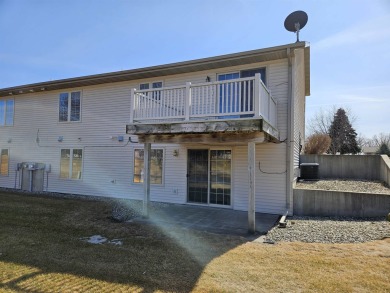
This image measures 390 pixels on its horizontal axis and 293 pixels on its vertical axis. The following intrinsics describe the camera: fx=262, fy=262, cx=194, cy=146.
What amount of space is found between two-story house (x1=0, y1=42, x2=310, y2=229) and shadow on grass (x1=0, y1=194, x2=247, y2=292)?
1.66m

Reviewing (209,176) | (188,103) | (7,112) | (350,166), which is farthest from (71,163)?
(350,166)

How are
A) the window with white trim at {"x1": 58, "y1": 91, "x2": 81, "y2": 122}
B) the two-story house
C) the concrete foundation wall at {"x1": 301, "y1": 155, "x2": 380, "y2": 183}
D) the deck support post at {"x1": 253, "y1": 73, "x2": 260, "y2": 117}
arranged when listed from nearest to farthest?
1. the deck support post at {"x1": 253, "y1": 73, "x2": 260, "y2": 117}
2. the two-story house
3. the concrete foundation wall at {"x1": 301, "y1": 155, "x2": 380, "y2": 183}
4. the window with white trim at {"x1": 58, "y1": 91, "x2": 81, "y2": 122}

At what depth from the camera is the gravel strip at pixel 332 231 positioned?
19.1 feet

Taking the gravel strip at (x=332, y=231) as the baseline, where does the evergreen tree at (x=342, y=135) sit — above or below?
above

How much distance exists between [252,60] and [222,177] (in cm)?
422

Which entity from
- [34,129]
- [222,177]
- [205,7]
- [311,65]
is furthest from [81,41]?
[311,65]

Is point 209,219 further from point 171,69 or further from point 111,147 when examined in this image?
point 111,147

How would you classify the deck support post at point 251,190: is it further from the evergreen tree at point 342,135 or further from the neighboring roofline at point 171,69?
the evergreen tree at point 342,135

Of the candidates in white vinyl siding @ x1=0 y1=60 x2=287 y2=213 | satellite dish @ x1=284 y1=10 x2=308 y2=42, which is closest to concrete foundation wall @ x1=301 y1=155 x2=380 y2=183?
white vinyl siding @ x1=0 y1=60 x2=287 y2=213

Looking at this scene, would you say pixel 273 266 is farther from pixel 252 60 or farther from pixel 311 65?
pixel 311 65

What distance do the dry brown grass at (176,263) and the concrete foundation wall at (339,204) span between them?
245cm

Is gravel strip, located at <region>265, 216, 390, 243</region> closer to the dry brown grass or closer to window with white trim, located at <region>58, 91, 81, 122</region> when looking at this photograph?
the dry brown grass

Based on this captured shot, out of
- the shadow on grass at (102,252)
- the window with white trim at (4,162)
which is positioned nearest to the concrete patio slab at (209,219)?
the shadow on grass at (102,252)

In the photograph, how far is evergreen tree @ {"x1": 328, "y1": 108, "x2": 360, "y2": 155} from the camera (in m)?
31.2
